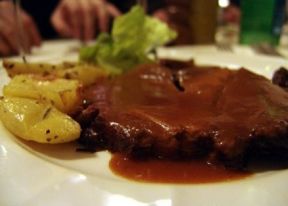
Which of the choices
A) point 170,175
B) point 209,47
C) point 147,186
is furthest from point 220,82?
point 209,47

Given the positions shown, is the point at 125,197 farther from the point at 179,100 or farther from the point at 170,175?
the point at 179,100

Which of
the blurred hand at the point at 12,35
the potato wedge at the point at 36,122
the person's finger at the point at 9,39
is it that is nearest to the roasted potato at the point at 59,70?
the potato wedge at the point at 36,122

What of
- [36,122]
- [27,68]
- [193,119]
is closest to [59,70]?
[27,68]

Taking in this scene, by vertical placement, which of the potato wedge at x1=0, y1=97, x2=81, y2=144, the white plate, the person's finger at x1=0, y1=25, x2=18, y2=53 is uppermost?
the potato wedge at x1=0, y1=97, x2=81, y2=144

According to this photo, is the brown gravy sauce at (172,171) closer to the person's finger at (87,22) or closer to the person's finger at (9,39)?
the person's finger at (9,39)

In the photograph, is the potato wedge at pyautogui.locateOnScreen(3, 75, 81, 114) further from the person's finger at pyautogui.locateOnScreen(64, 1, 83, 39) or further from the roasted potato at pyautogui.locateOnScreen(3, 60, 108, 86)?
the person's finger at pyautogui.locateOnScreen(64, 1, 83, 39)

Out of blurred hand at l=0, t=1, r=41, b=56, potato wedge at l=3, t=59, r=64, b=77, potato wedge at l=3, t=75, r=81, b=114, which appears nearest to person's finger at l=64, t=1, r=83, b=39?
blurred hand at l=0, t=1, r=41, b=56
